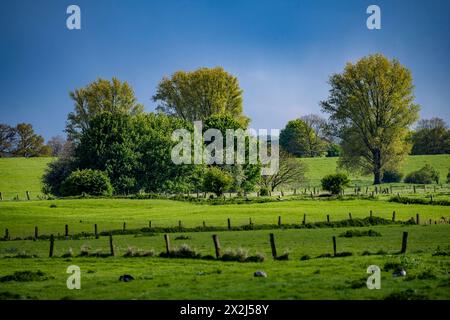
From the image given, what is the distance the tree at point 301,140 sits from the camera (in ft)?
A: 569

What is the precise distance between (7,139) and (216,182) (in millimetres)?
83133

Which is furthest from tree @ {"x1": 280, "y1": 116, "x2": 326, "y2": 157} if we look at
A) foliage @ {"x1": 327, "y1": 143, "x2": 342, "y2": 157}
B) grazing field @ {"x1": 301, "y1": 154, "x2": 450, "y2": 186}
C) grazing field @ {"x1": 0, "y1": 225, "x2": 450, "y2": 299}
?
grazing field @ {"x1": 0, "y1": 225, "x2": 450, "y2": 299}

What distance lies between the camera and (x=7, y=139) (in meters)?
154

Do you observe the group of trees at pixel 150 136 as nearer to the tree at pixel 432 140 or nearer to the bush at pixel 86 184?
the bush at pixel 86 184

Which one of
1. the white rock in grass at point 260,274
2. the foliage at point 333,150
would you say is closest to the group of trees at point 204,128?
the foliage at point 333,150

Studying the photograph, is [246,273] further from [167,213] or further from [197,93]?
[197,93]

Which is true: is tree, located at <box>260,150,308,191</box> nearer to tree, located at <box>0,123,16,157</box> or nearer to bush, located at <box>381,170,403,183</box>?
bush, located at <box>381,170,403,183</box>

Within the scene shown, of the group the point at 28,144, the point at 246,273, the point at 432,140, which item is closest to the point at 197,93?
the point at 28,144

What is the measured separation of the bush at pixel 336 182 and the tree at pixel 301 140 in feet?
267

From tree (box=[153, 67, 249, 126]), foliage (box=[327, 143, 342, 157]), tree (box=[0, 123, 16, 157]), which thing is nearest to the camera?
tree (box=[153, 67, 249, 126])

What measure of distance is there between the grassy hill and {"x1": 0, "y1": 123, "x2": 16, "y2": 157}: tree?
1554 cm

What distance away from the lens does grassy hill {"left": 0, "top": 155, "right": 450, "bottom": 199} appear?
386 ft
